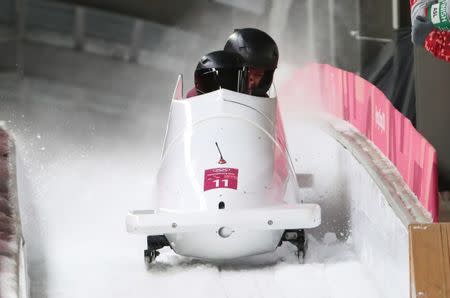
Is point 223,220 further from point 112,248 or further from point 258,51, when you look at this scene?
point 258,51

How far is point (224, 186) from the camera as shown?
16.2ft

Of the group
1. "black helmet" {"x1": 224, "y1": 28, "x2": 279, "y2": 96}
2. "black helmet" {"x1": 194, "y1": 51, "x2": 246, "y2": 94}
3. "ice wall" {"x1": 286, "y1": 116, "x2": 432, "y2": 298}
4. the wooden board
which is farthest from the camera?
"black helmet" {"x1": 224, "y1": 28, "x2": 279, "y2": 96}

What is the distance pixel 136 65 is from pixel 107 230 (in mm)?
7414

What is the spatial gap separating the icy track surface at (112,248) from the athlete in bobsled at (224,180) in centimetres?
15

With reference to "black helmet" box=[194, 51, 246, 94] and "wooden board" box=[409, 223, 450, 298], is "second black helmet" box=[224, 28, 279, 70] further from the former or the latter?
"wooden board" box=[409, 223, 450, 298]

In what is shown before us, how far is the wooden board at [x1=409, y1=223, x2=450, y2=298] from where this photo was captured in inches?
138

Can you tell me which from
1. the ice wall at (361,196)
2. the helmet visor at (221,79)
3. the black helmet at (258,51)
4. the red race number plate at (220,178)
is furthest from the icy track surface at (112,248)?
the black helmet at (258,51)

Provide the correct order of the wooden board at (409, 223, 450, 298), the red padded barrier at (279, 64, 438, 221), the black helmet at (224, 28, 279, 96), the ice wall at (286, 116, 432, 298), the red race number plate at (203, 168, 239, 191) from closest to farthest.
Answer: the wooden board at (409, 223, 450, 298)
the ice wall at (286, 116, 432, 298)
the red padded barrier at (279, 64, 438, 221)
the red race number plate at (203, 168, 239, 191)
the black helmet at (224, 28, 279, 96)

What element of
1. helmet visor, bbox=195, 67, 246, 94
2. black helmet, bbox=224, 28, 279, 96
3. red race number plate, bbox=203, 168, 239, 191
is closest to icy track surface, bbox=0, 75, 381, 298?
red race number plate, bbox=203, 168, 239, 191

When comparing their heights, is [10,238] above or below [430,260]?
above

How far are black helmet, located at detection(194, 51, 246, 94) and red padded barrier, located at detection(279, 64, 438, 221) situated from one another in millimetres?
858

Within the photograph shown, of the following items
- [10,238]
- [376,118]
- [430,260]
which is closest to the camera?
[430,260]

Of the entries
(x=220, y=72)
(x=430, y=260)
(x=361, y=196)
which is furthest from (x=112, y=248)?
(x=430, y=260)

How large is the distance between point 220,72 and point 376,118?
4.15 ft
